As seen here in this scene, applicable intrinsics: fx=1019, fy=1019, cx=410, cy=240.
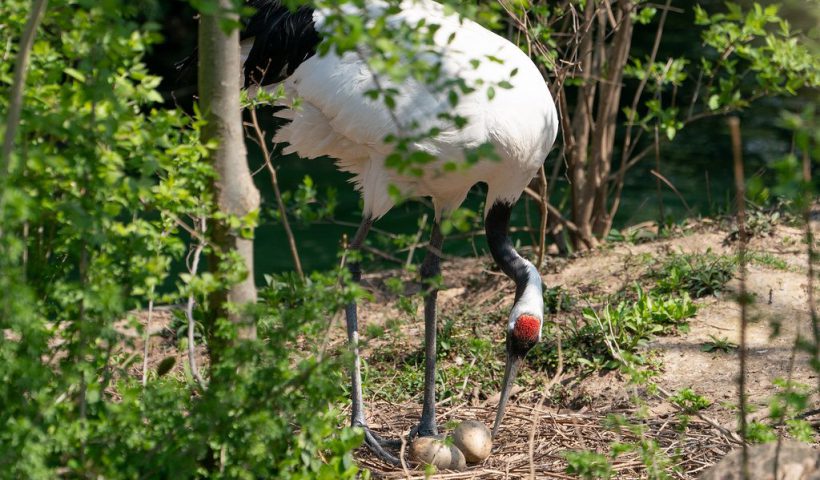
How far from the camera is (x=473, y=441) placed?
15.0 ft

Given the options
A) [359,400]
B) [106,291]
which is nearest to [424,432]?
[359,400]

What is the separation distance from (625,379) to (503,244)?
958 mm

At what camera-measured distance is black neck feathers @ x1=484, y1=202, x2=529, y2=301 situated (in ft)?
17.5

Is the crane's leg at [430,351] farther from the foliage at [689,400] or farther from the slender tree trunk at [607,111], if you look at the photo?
the slender tree trunk at [607,111]

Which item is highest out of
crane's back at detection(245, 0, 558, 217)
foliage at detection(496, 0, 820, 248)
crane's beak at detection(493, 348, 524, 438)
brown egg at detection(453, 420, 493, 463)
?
foliage at detection(496, 0, 820, 248)

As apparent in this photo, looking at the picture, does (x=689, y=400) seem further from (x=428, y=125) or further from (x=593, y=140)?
(x=593, y=140)

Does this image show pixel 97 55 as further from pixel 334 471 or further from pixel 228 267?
pixel 334 471

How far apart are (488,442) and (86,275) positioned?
2.27 metres

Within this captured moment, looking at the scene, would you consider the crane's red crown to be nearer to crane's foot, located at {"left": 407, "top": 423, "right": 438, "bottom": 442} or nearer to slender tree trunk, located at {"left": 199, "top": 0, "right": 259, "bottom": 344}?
crane's foot, located at {"left": 407, "top": 423, "right": 438, "bottom": 442}

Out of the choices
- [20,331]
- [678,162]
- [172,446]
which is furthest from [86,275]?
[678,162]

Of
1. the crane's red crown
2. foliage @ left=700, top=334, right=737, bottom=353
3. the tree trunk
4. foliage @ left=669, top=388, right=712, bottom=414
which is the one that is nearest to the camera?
foliage @ left=669, top=388, right=712, bottom=414

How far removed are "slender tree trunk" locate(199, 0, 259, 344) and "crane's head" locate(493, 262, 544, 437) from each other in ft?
6.02

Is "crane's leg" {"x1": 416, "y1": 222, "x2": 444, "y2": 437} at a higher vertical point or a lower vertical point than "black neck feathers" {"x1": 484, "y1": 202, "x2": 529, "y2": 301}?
lower

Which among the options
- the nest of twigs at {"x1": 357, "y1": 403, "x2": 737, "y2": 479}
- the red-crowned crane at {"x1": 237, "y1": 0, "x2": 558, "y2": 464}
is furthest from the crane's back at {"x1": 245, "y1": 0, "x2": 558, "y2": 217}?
the nest of twigs at {"x1": 357, "y1": 403, "x2": 737, "y2": 479}
